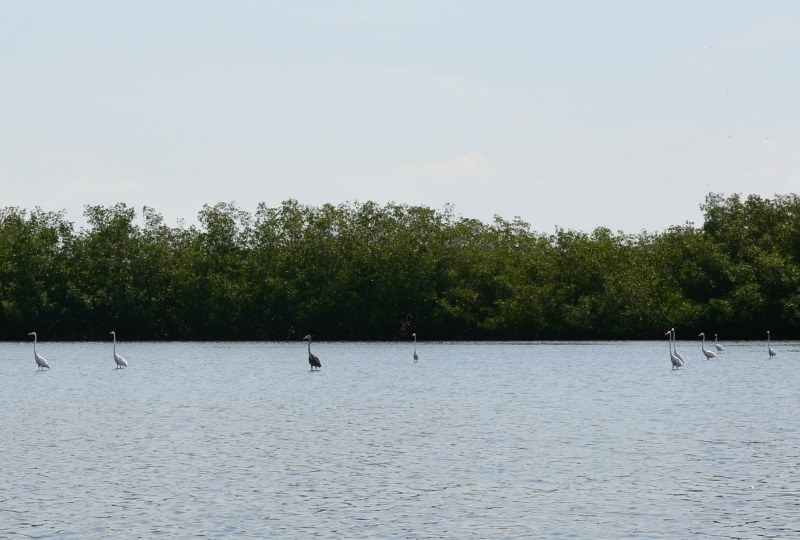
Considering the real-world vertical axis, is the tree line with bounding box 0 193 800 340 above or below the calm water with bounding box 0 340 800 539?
above

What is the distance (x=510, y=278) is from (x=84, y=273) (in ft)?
171

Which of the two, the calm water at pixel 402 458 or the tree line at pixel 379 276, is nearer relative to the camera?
the calm water at pixel 402 458

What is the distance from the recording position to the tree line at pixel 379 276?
125688mm

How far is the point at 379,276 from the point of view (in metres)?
137

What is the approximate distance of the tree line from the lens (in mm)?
125688

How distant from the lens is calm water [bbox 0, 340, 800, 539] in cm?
2178

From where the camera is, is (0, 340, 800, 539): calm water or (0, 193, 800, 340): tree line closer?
(0, 340, 800, 539): calm water

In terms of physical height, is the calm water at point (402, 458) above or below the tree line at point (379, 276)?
below

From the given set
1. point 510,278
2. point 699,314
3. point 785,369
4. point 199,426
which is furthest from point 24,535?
point 510,278

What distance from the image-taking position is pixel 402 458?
30531mm

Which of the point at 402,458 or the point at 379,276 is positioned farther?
the point at 379,276

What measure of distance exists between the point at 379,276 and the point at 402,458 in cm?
10633

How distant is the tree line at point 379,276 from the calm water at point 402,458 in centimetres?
6343

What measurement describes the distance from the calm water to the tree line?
63427 mm
